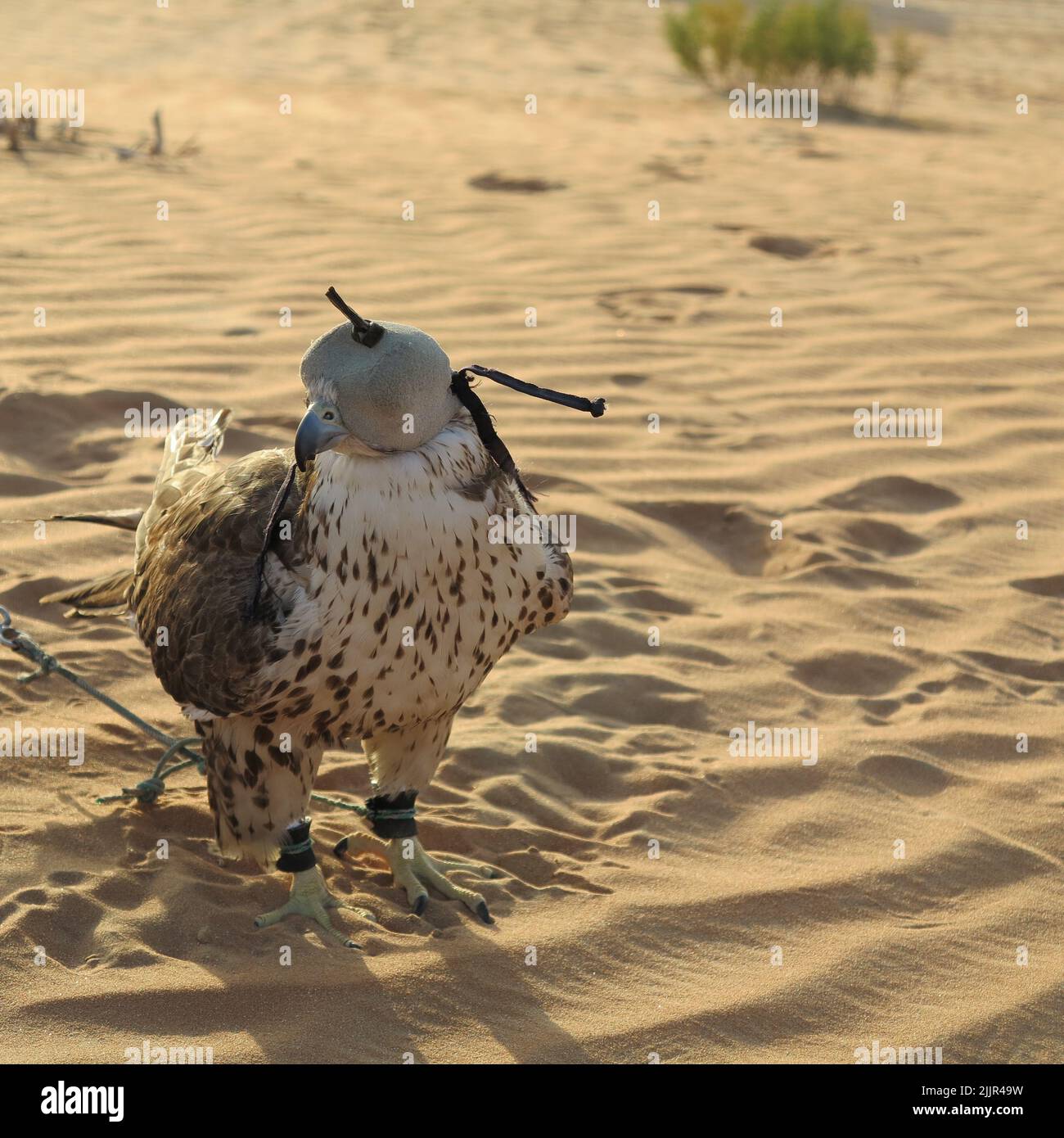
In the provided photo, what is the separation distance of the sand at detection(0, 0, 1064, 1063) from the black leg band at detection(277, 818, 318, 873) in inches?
4.6

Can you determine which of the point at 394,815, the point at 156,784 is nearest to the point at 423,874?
the point at 394,815

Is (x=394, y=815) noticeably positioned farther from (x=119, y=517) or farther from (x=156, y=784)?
(x=119, y=517)

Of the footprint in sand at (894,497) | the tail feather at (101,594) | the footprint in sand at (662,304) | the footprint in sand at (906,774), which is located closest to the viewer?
the tail feather at (101,594)

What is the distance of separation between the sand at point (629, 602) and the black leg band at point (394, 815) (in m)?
0.15

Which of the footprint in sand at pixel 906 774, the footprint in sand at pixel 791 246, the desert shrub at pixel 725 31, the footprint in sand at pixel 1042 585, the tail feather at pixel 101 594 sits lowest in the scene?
the footprint in sand at pixel 906 774

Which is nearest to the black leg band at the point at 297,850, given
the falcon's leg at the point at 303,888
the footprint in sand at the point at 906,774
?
the falcon's leg at the point at 303,888

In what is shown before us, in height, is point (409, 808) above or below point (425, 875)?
above

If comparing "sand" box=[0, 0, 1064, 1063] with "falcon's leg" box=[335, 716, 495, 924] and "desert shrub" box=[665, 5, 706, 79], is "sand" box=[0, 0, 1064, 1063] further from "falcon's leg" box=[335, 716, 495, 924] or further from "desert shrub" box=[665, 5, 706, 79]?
"desert shrub" box=[665, 5, 706, 79]

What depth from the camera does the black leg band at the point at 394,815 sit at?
3008 millimetres

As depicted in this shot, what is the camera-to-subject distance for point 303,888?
9.44 feet

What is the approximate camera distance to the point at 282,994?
8.62ft

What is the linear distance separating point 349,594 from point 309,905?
2.54 ft

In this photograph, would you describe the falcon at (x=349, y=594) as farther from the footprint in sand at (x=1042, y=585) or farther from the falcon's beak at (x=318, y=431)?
the footprint in sand at (x=1042, y=585)
